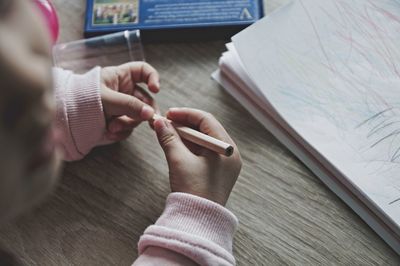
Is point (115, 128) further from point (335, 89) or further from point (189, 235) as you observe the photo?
point (335, 89)

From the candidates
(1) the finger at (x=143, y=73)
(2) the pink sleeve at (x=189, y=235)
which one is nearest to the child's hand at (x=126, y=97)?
(1) the finger at (x=143, y=73)

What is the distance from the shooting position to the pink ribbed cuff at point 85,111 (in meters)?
0.54

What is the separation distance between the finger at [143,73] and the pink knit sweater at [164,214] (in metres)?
0.04

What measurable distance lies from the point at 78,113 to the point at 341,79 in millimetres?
324

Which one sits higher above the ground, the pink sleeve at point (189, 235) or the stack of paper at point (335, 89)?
the stack of paper at point (335, 89)

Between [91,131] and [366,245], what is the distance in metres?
0.34

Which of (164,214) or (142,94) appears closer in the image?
(164,214)

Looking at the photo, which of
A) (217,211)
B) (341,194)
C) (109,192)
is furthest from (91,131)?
(341,194)

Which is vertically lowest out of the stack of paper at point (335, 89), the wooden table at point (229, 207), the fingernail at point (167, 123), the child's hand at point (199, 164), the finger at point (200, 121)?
the wooden table at point (229, 207)

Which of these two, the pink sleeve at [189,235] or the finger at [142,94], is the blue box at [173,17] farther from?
the pink sleeve at [189,235]

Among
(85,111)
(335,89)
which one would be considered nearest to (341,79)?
(335,89)

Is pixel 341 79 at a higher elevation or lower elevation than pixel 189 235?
higher

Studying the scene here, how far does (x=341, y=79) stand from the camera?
58 cm

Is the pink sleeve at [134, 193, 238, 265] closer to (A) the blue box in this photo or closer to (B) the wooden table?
(B) the wooden table
